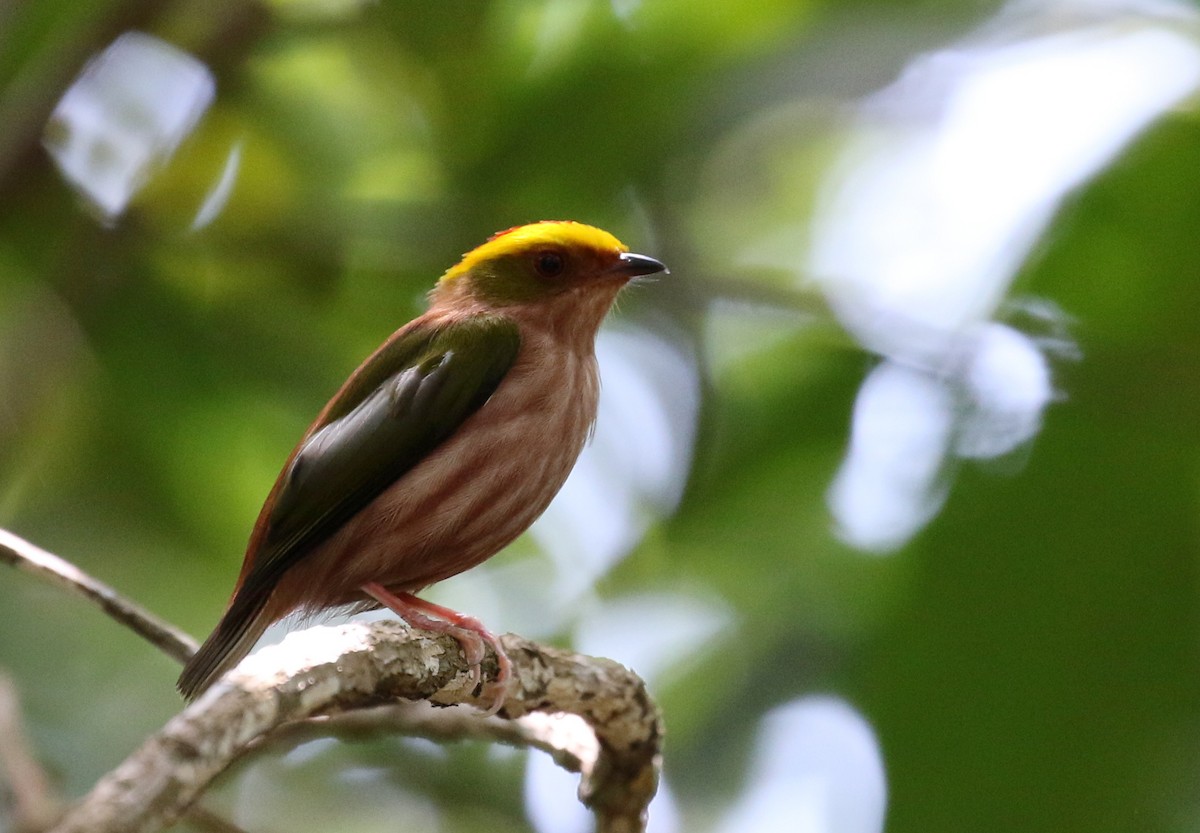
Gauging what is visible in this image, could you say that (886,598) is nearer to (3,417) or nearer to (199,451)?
(199,451)

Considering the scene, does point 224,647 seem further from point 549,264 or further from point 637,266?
point 637,266

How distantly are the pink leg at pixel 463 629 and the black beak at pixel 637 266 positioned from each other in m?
1.26

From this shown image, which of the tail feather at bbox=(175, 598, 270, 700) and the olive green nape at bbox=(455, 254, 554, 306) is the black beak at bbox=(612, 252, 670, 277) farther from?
the tail feather at bbox=(175, 598, 270, 700)

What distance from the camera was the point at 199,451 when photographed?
5105mm

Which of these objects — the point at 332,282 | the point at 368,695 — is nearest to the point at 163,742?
the point at 368,695

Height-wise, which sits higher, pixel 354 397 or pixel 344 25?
pixel 344 25

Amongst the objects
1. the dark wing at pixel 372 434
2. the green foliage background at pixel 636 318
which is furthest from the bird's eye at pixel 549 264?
the green foliage background at pixel 636 318

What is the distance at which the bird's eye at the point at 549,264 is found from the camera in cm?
450

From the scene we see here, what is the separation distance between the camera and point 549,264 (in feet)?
14.8

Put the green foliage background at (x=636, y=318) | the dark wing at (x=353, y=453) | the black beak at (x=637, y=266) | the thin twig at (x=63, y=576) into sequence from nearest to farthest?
the thin twig at (x=63, y=576) → the dark wing at (x=353, y=453) → the green foliage background at (x=636, y=318) → the black beak at (x=637, y=266)

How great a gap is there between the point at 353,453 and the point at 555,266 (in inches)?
40.9

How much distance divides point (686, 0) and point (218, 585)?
272 cm

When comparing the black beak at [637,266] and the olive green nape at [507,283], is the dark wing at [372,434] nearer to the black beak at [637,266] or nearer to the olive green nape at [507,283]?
the olive green nape at [507,283]

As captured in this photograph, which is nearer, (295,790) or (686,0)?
(686,0)
